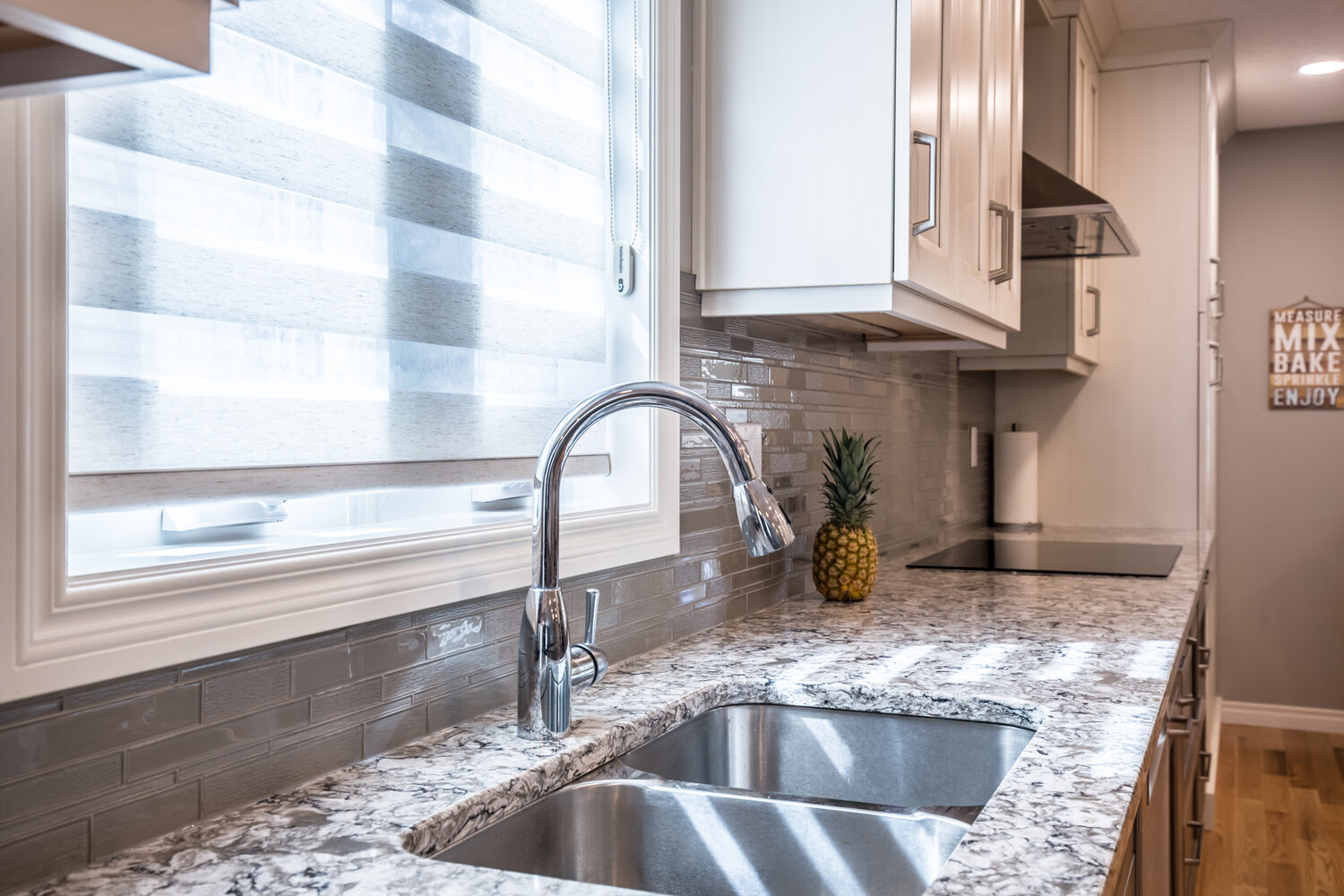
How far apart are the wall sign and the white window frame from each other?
4753 millimetres

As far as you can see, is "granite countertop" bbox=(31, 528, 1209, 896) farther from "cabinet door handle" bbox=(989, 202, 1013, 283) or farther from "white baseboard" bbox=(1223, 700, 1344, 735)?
"white baseboard" bbox=(1223, 700, 1344, 735)

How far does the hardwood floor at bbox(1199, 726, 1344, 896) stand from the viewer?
3158 millimetres

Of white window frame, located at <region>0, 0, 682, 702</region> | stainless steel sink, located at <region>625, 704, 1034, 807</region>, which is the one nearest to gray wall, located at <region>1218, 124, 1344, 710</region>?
stainless steel sink, located at <region>625, 704, 1034, 807</region>

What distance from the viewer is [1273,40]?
3609mm

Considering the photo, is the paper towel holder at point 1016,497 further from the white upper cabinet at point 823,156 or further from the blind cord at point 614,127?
the blind cord at point 614,127

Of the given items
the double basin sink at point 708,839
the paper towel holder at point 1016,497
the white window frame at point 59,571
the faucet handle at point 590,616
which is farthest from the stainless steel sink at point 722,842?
the paper towel holder at point 1016,497

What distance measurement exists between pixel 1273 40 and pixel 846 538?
2.73m

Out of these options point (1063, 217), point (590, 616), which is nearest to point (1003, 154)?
point (1063, 217)

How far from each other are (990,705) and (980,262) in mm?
1036

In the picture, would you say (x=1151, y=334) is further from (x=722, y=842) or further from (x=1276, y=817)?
(x=722, y=842)

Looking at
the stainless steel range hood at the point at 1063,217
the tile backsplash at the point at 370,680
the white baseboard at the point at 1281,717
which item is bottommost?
the white baseboard at the point at 1281,717

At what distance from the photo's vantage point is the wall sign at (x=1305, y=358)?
15.7ft

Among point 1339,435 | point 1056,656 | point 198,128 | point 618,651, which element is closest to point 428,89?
point 198,128

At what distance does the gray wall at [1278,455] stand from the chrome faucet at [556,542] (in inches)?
177
